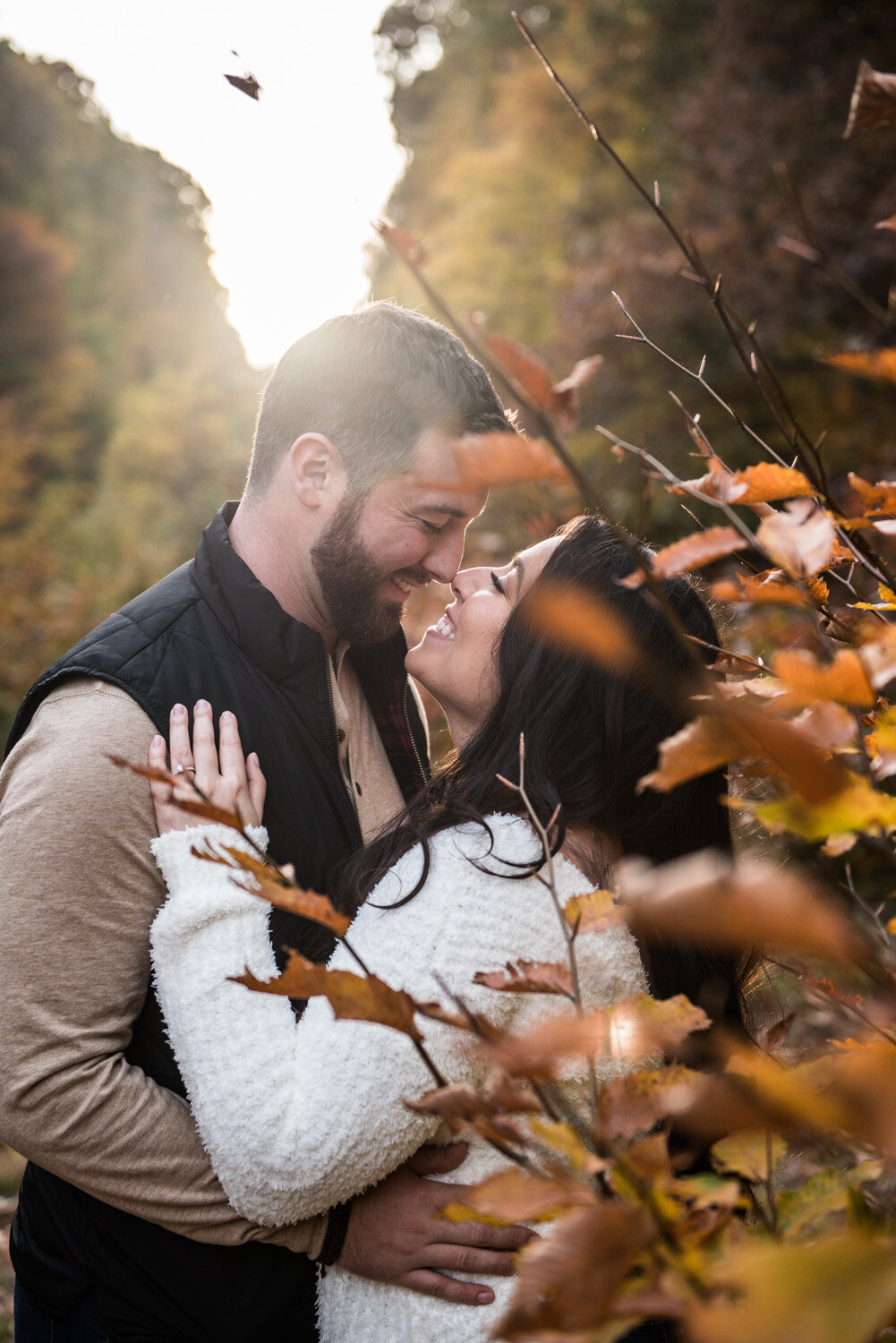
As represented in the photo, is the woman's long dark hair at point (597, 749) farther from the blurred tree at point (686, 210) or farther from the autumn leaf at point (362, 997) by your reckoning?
the blurred tree at point (686, 210)

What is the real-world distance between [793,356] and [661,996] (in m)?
7.77

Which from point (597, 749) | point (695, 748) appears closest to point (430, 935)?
point (597, 749)

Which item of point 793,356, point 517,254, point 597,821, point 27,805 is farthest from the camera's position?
point 517,254

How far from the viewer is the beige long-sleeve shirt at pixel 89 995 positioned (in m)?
1.35

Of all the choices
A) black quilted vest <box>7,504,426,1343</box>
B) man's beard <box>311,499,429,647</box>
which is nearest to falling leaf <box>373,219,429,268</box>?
black quilted vest <box>7,504,426,1343</box>

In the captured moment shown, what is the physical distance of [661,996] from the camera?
1599mm

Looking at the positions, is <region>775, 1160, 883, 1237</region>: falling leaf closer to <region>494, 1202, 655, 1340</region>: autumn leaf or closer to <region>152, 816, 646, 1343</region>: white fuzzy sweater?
<region>494, 1202, 655, 1340</region>: autumn leaf

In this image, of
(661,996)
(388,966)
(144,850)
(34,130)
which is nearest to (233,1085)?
(388,966)

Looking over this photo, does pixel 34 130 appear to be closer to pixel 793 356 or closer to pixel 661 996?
pixel 793 356

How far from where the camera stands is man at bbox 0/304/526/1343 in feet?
4.49

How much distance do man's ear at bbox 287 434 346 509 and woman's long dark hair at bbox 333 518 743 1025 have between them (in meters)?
0.54

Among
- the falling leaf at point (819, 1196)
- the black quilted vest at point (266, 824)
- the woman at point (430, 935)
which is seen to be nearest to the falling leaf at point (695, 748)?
the falling leaf at point (819, 1196)

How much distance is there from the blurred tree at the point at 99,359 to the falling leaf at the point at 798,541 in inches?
439

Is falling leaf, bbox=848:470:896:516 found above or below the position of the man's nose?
above
